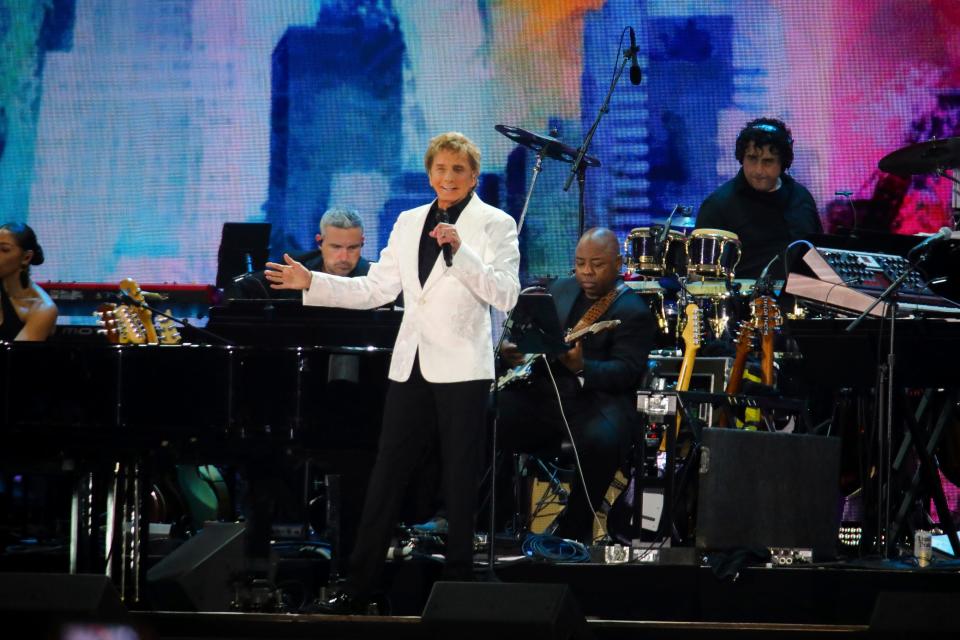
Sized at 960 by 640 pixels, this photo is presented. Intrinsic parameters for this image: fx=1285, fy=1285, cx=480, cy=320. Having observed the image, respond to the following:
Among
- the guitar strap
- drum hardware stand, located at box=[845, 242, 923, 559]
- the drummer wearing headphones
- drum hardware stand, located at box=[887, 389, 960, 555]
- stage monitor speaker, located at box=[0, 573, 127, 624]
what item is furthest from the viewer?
the drummer wearing headphones

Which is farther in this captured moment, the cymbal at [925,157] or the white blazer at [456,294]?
the cymbal at [925,157]

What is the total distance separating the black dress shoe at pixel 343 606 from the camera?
4367 millimetres

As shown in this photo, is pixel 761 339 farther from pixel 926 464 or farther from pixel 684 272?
pixel 926 464

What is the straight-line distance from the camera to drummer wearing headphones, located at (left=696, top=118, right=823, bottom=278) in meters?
7.04

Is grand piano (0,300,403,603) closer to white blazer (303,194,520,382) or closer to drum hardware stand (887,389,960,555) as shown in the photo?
white blazer (303,194,520,382)

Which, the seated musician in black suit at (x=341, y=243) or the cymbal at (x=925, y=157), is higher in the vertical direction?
the cymbal at (x=925, y=157)

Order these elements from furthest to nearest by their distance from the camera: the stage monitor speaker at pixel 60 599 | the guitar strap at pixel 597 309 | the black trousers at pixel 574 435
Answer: the guitar strap at pixel 597 309 → the black trousers at pixel 574 435 → the stage monitor speaker at pixel 60 599

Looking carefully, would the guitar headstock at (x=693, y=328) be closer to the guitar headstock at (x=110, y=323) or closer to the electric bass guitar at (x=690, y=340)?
the electric bass guitar at (x=690, y=340)

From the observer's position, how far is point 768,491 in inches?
205

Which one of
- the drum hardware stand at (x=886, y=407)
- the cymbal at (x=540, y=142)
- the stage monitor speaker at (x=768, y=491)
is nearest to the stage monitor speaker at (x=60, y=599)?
the stage monitor speaker at (x=768, y=491)

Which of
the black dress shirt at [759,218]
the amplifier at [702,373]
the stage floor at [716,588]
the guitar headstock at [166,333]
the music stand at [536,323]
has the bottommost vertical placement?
the stage floor at [716,588]

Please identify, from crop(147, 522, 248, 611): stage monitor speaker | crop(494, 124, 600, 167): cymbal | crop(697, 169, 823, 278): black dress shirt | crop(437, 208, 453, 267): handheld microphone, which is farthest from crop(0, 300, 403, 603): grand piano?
crop(697, 169, 823, 278): black dress shirt

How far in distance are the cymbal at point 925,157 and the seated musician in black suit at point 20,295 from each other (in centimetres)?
420

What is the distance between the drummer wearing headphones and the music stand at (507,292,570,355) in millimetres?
2505
